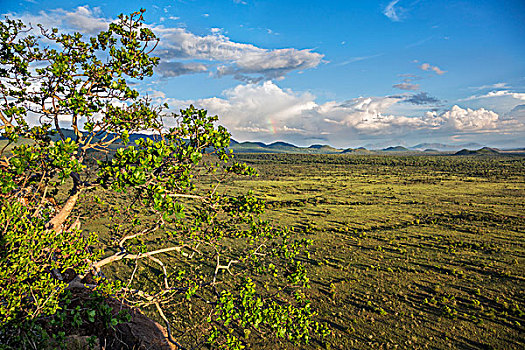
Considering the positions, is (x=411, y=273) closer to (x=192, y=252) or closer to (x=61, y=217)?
(x=192, y=252)

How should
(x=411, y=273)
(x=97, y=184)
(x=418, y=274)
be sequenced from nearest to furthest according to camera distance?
(x=97, y=184) < (x=418, y=274) < (x=411, y=273)

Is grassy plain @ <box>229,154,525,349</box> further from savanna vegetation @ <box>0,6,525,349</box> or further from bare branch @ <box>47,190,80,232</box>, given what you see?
bare branch @ <box>47,190,80,232</box>

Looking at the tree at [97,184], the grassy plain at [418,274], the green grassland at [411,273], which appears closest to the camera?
the tree at [97,184]

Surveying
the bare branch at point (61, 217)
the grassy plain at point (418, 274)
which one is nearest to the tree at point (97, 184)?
the bare branch at point (61, 217)

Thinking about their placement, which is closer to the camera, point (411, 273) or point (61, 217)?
point (61, 217)

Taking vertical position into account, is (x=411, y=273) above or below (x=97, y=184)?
below

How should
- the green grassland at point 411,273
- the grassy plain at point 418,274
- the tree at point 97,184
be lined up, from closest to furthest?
1. the tree at point 97,184
2. the green grassland at point 411,273
3. the grassy plain at point 418,274

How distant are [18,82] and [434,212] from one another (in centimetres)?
6577

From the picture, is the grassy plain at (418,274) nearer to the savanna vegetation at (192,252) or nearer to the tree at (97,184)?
the savanna vegetation at (192,252)

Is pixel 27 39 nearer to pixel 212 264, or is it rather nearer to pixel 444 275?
pixel 212 264

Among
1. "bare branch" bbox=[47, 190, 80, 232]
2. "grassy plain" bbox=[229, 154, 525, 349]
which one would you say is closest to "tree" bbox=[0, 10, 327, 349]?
"bare branch" bbox=[47, 190, 80, 232]

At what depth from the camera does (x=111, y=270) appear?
26.3 meters

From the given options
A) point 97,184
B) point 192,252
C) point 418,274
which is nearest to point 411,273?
point 418,274

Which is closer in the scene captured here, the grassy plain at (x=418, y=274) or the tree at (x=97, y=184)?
the tree at (x=97, y=184)
